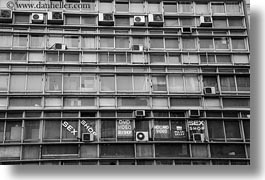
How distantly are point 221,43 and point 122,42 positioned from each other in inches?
80.6

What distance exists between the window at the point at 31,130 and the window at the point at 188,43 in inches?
128

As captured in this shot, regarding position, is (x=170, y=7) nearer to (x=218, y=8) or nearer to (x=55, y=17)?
(x=218, y=8)

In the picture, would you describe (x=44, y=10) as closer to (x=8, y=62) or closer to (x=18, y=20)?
(x=18, y=20)

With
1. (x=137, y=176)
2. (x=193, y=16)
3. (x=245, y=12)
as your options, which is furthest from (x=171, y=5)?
(x=137, y=176)

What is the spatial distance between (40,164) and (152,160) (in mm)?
1959

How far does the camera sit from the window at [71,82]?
230 inches

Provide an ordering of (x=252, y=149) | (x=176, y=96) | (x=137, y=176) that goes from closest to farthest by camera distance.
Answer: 1. (x=137, y=176)
2. (x=252, y=149)
3. (x=176, y=96)

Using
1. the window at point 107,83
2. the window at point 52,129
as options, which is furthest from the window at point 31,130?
the window at point 107,83

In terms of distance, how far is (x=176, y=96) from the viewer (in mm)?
5906

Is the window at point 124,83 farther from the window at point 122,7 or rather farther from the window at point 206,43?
the window at point 206,43

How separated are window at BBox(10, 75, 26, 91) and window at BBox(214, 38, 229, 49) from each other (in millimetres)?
3892

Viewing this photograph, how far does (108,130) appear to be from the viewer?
564 cm

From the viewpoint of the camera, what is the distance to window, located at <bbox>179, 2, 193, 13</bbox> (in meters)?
6.50

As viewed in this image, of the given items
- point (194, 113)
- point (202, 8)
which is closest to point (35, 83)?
point (194, 113)
